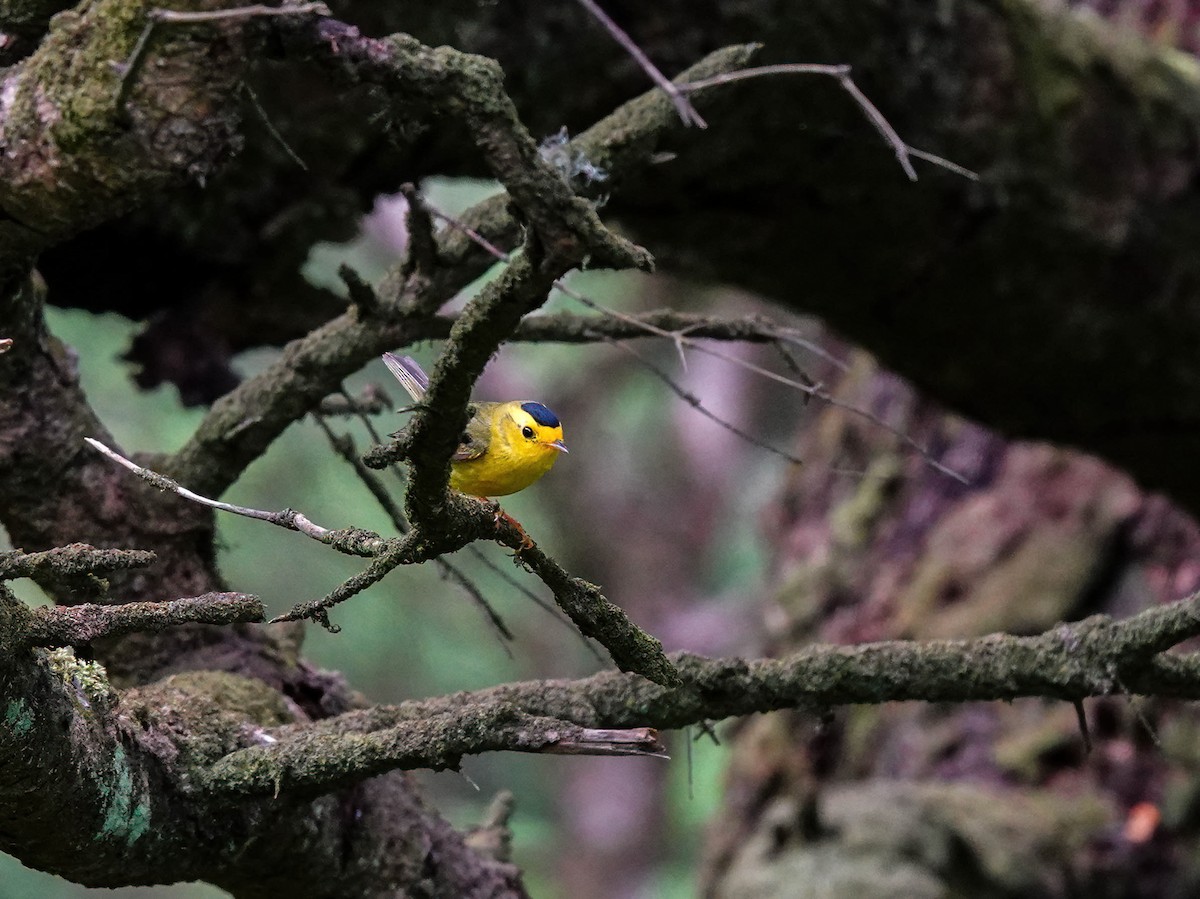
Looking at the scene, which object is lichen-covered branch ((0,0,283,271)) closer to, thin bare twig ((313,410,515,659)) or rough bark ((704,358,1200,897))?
thin bare twig ((313,410,515,659))

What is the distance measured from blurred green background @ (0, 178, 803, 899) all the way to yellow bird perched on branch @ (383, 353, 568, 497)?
226 inches

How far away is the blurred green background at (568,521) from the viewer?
938cm

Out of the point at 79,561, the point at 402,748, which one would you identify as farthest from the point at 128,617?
the point at 402,748

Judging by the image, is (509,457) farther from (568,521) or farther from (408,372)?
(568,521)

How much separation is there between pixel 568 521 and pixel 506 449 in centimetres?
688

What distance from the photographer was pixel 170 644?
8.65ft

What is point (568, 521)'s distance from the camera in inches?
378

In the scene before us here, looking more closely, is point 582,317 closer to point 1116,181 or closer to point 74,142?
point 74,142

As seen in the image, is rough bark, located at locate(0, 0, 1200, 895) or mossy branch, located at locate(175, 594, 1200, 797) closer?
rough bark, located at locate(0, 0, 1200, 895)

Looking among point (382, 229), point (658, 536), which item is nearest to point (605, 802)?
point (658, 536)

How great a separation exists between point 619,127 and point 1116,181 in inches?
98.2

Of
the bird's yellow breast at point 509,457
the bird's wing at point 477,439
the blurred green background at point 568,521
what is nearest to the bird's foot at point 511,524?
the bird's wing at point 477,439

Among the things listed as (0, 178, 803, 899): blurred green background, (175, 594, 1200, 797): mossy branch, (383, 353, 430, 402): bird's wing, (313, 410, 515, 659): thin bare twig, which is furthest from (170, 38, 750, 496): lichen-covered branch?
(0, 178, 803, 899): blurred green background

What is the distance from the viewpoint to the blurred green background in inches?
369
